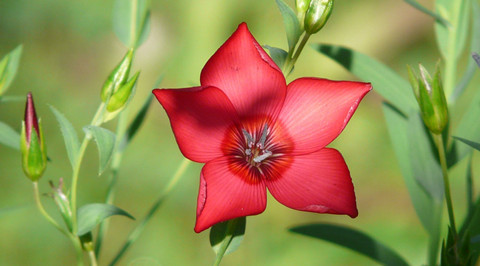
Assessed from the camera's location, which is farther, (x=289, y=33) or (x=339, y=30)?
(x=339, y=30)

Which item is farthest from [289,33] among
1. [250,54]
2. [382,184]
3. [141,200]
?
[382,184]

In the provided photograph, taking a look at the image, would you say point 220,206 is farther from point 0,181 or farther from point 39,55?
point 39,55

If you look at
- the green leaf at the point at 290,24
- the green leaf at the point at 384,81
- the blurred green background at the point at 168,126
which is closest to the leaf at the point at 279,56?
the green leaf at the point at 290,24

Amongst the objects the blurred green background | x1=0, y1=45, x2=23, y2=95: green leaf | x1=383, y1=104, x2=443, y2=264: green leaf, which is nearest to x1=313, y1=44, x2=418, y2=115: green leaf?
x1=383, y1=104, x2=443, y2=264: green leaf

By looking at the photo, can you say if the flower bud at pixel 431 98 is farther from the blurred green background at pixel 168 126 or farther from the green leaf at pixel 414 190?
the blurred green background at pixel 168 126

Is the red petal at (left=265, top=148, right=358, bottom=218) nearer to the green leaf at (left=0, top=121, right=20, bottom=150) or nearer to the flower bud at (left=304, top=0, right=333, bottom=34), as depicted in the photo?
the flower bud at (left=304, top=0, right=333, bottom=34)

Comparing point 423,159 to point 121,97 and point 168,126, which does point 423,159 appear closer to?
point 121,97

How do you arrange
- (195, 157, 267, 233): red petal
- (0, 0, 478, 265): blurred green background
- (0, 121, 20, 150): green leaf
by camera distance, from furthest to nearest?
(0, 0, 478, 265): blurred green background, (0, 121, 20, 150): green leaf, (195, 157, 267, 233): red petal
